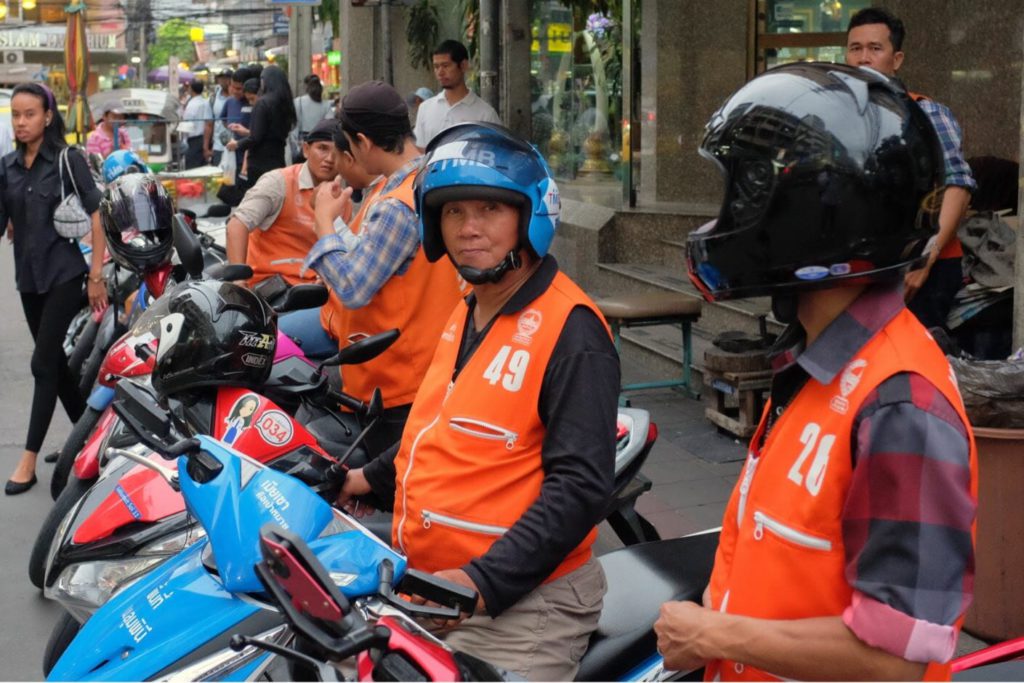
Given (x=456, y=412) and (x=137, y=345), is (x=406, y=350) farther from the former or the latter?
(x=456, y=412)

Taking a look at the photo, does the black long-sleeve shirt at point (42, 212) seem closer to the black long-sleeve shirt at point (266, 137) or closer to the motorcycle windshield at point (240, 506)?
the motorcycle windshield at point (240, 506)

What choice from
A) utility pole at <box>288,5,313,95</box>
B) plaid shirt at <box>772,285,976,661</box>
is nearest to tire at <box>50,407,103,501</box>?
plaid shirt at <box>772,285,976,661</box>

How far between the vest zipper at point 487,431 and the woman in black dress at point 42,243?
4542 millimetres

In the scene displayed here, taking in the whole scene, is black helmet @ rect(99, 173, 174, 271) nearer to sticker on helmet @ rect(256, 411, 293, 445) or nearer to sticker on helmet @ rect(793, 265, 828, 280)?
sticker on helmet @ rect(256, 411, 293, 445)

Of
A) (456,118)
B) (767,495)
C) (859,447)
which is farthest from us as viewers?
(456,118)

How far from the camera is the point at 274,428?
3.62m

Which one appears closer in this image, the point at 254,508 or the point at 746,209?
the point at 746,209

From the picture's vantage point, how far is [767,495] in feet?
5.55

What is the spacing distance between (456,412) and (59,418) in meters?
6.34

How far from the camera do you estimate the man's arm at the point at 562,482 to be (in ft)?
7.64

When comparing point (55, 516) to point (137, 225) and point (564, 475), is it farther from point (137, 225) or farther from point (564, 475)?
point (564, 475)

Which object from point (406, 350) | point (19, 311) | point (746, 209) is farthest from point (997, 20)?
point (19, 311)

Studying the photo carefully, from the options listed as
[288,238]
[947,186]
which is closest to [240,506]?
[947,186]

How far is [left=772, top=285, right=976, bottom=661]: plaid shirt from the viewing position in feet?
4.91
